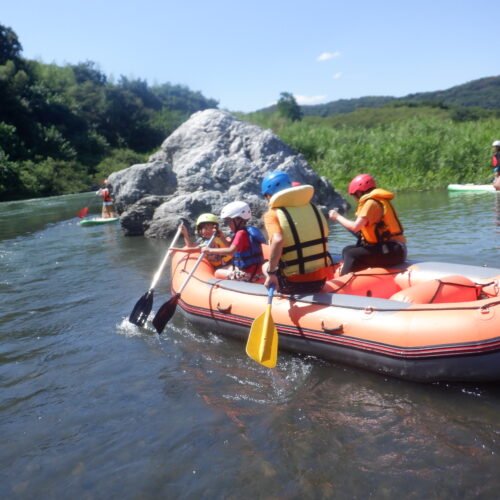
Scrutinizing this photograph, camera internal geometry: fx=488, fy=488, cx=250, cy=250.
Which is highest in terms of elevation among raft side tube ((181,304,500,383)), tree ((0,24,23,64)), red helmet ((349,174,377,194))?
tree ((0,24,23,64))

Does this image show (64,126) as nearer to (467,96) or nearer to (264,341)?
(264,341)

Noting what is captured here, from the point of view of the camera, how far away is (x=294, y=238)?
3.85 meters

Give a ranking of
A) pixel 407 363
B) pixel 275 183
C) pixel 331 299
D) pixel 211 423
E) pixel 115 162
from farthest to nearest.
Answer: pixel 115 162, pixel 275 183, pixel 331 299, pixel 407 363, pixel 211 423

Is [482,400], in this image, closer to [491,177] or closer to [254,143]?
[254,143]

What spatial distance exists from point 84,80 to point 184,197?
4891 centimetres

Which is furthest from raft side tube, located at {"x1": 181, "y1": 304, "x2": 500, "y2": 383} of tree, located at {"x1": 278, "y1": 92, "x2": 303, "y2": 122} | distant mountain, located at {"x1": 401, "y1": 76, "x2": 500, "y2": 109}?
distant mountain, located at {"x1": 401, "y1": 76, "x2": 500, "y2": 109}

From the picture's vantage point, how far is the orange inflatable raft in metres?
3.03

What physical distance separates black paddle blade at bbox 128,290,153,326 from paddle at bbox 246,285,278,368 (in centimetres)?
159

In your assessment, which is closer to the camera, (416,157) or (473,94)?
(416,157)

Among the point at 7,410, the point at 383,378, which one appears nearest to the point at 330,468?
the point at 383,378

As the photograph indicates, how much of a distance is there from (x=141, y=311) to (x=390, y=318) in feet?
8.56

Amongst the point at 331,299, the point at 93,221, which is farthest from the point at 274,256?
the point at 93,221

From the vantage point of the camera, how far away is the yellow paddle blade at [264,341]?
3.51 metres

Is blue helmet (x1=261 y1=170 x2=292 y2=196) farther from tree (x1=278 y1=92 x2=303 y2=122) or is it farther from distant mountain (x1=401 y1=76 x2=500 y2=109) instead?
distant mountain (x1=401 y1=76 x2=500 y2=109)
